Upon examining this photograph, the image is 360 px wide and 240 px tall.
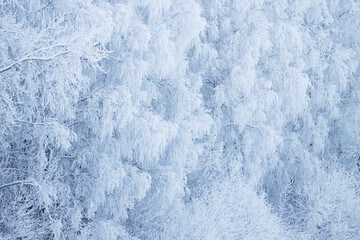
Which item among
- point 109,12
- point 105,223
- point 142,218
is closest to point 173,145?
point 142,218

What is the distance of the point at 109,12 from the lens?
6812 mm

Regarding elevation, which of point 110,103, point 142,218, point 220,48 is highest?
point 220,48

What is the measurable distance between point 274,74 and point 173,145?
3.79m

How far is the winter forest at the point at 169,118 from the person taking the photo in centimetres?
609

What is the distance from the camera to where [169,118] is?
8.68 metres

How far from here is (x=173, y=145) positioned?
336 inches

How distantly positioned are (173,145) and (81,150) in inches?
83.7

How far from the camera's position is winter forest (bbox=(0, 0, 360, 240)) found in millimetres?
6090

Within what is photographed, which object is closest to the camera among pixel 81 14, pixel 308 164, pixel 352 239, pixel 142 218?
pixel 81 14

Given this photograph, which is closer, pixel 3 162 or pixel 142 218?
pixel 3 162

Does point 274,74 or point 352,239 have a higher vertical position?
point 274,74

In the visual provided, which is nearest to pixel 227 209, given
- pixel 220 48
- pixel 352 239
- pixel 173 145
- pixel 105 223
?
pixel 173 145

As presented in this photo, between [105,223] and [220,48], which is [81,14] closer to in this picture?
[105,223]

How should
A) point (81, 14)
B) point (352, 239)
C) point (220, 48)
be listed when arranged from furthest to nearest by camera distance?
1. point (220, 48)
2. point (352, 239)
3. point (81, 14)
